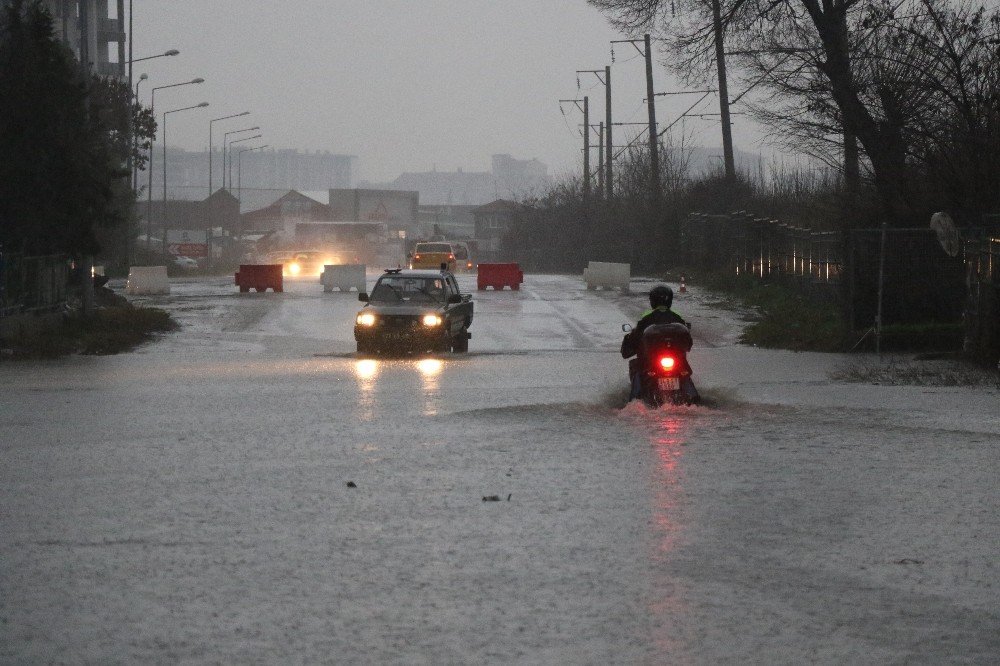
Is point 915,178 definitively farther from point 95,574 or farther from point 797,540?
point 95,574

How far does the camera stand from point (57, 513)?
9.72 metres

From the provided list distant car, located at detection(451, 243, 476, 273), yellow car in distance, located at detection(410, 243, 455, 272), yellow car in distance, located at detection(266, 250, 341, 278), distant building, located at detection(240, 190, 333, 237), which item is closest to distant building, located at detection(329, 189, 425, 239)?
distant building, located at detection(240, 190, 333, 237)

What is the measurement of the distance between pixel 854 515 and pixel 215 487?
4209 mm

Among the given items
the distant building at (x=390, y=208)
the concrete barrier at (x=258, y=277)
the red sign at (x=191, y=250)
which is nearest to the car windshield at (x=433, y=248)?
the concrete barrier at (x=258, y=277)

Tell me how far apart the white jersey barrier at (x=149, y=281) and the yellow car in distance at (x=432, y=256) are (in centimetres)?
1781

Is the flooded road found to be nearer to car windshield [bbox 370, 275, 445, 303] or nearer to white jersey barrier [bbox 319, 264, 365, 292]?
car windshield [bbox 370, 275, 445, 303]

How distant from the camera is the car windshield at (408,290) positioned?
25906 mm

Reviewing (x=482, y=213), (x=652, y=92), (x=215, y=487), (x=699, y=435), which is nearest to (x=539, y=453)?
(x=699, y=435)

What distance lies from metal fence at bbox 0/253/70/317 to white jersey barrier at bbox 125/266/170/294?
13116 mm

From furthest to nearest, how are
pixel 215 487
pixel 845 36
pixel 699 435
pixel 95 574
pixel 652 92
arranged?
1. pixel 652 92
2. pixel 845 36
3. pixel 699 435
4. pixel 215 487
5. pixel 95 574

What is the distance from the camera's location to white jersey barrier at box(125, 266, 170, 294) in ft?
153

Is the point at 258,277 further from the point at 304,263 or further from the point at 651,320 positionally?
the point at 651,320

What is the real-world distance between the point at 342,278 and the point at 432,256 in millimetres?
16750

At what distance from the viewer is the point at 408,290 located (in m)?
26.3
